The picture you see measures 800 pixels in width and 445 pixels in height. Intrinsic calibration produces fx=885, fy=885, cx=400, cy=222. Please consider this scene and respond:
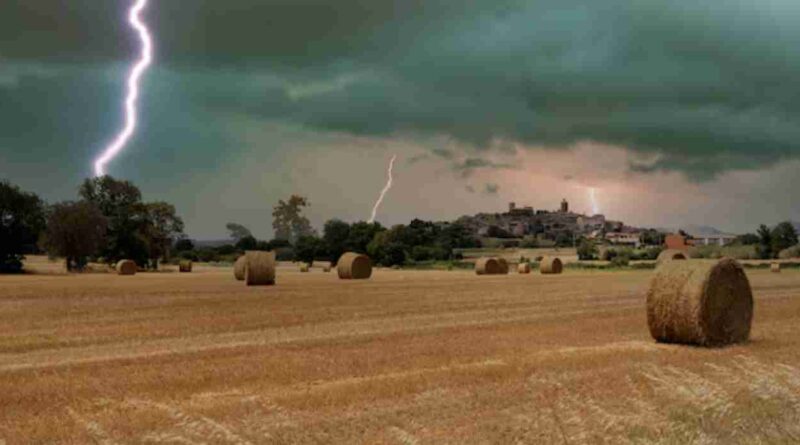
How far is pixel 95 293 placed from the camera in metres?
30.0

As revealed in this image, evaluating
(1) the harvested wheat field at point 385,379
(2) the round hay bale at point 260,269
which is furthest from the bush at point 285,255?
(1) the harvested wheat field at point 385,379

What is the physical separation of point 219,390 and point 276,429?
250cm

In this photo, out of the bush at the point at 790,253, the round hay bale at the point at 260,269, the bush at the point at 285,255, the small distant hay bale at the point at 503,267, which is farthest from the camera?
the bush at the point at 285,255

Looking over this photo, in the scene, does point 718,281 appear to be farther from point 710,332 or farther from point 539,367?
point 539,367

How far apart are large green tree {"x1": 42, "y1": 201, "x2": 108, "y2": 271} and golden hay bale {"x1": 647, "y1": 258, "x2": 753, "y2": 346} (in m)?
62.2

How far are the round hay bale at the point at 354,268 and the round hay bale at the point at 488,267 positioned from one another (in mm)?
10033

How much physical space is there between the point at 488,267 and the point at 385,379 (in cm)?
4210

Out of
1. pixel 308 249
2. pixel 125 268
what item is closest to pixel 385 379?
pixel 125 268

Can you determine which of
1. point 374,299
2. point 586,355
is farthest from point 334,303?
point 586,355

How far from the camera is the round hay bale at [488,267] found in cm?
5253

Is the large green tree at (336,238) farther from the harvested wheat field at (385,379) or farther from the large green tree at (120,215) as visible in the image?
the harvested wheat field at (385,379)

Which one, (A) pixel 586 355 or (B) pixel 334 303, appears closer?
(A) pixel 586 355

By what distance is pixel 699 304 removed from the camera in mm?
15750

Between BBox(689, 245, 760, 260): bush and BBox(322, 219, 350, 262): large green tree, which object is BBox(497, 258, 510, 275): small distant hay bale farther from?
BBox(322, 219, 350, 262): large green tree
